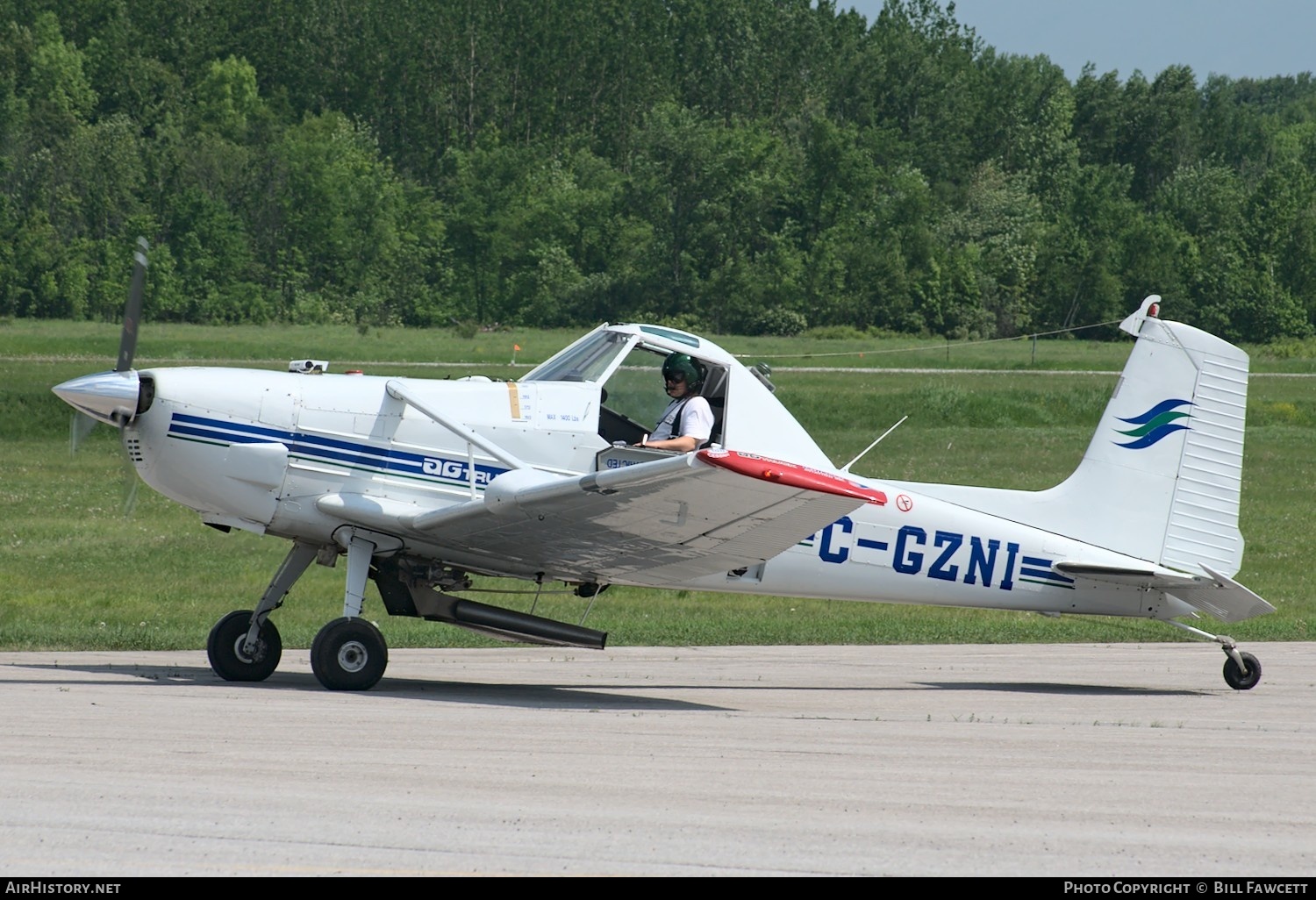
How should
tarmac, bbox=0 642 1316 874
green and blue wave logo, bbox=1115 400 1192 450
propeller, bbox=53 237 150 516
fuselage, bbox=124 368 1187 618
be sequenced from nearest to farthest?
tarmac, bbox=0 642 1316 874
propeller, bbox=53 237 150 516
fuselage, bbox=124 368 1187 618
green and blue wave logo, bbox=1115 400 1192 450

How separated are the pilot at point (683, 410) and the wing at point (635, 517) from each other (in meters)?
0.79

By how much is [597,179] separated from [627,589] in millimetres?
62760

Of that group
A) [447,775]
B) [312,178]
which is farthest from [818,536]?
[312,178]

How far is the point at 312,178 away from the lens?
74.4 m

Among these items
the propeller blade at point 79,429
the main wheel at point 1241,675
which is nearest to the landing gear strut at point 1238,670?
the main wheel at point 1241,675

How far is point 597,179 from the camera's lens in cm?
8188

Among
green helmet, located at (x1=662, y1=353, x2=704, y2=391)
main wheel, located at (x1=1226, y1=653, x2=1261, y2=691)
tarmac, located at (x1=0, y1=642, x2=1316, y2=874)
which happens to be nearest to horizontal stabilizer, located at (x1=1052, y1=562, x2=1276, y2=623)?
main wheel, located at (x1=1226, y1=653, x2=1261, y2=691)

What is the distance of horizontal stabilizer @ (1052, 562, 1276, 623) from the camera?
12.4 m

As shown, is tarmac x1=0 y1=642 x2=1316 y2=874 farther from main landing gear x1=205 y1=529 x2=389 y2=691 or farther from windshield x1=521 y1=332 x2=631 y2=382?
windshield x1=521 y1=332 x2=631 y2=382

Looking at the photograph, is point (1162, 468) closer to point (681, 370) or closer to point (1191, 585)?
point (1191, 585)

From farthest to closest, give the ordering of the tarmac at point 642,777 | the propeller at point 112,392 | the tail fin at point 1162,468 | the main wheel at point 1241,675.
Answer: the tail fin at point 1162,468 < the main wheel at point 1241,675 < the propeller at point 112,392 < the tarmac at point 642,777

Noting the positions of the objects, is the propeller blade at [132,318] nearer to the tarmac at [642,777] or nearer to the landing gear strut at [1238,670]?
the tarmac at [642,777]

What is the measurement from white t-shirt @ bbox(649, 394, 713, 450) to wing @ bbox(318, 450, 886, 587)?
795mm

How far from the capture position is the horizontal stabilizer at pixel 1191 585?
40.8ft
